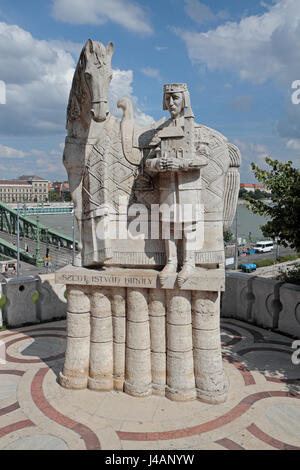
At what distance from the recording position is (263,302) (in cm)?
1045

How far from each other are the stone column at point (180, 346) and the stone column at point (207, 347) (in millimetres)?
129

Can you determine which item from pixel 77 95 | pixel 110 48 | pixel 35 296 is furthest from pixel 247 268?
pixel 110 48

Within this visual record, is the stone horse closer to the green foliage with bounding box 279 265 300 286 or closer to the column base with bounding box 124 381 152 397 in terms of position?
the column base with bounding box 124 381 152 397

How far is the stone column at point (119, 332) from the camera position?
680cm

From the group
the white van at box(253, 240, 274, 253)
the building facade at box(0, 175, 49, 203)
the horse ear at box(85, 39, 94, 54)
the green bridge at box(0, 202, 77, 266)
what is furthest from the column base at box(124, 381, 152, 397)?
the building facade at box(0, 175, 49, 203)

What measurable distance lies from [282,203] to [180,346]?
5.21 m

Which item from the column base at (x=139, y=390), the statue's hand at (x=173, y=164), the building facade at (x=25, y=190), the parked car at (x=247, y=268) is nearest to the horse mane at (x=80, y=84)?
the statue's hand at (x=173, y=164)

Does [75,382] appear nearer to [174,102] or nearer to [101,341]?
[101,341]

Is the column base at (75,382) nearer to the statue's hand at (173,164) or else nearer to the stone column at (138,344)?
the stone column at (138,344)

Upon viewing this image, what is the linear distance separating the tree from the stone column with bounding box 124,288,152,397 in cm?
469

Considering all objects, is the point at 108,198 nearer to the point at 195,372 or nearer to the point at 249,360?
the point at 195,372

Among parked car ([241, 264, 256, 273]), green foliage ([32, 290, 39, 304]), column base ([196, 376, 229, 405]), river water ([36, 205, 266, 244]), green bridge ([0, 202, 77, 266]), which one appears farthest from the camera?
river water ([36, 205, 266, 244])

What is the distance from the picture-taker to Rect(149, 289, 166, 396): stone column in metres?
6.60
